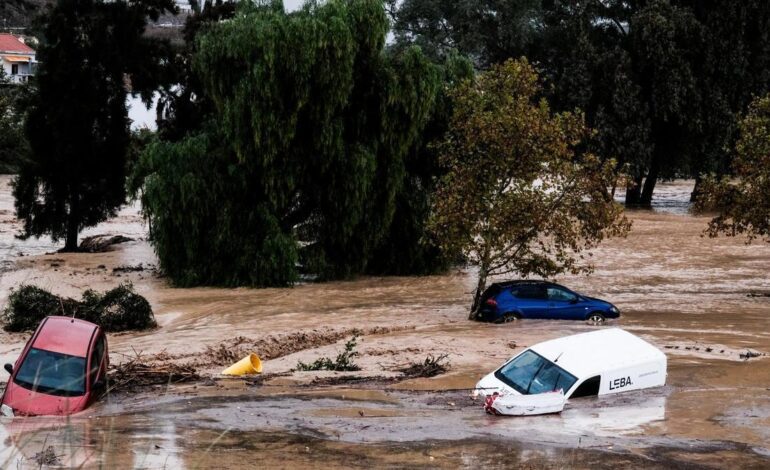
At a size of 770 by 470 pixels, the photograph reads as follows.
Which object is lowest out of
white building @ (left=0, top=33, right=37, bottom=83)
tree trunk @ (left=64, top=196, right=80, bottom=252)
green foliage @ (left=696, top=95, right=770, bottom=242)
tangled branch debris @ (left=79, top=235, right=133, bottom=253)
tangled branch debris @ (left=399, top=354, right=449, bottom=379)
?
tangled branch debris @ (left=79, top=235, right=133, bottom=253)

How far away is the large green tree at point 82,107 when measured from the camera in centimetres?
4178

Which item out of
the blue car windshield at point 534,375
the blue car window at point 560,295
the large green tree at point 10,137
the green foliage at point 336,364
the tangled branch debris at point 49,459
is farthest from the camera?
the large green tree at point 10,137

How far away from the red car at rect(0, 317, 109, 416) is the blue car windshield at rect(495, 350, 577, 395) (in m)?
6.74

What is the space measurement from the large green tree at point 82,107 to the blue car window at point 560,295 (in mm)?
22082

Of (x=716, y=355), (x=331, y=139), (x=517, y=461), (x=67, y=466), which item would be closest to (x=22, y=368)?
(x=67, y=466)

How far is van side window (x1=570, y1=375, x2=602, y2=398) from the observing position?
1709 cm

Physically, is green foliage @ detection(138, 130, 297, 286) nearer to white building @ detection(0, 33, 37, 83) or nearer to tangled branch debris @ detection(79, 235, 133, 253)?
tangled branch debris @ detection(79, 235, 133, 253)

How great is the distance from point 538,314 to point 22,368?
15.0m

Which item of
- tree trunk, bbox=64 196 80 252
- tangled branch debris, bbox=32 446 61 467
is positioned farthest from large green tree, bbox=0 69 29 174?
tangled branch debris, bbox=32 446 61 467

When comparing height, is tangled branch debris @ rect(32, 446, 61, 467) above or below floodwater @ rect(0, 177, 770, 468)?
above

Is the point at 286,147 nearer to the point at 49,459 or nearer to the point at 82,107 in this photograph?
the point at 82,107

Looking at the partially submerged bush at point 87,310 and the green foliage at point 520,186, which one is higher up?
the green foliage at point 520,186

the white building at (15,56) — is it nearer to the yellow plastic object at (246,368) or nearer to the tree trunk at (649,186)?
the tree trunk at (649,186)

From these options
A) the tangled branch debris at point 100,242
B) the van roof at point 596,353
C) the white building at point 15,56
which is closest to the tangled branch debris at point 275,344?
the van roof at point 596,353
